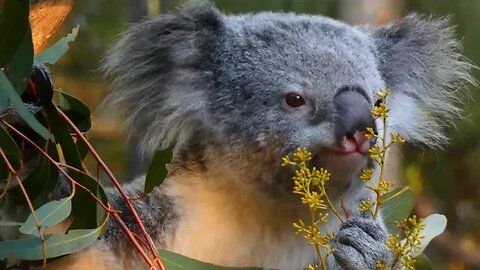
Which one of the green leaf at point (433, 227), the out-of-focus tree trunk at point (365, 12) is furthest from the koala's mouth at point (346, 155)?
the out-of-focus tree trunk at point (365, 12)

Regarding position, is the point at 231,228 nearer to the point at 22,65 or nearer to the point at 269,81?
the point at 269,81

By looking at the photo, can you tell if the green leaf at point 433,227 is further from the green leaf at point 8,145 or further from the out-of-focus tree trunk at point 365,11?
the out-of-focus tree trunk at point 365,11

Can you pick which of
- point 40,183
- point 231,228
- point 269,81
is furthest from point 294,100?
point 40,183

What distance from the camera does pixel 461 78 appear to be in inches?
85.1

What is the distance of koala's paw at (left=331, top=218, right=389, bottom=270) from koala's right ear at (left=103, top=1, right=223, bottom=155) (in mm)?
496

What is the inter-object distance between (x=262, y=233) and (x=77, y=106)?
52cm

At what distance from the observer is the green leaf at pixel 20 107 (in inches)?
50.2

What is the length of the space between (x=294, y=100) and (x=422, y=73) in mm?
519

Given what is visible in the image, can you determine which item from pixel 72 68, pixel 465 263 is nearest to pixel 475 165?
pixel 465 263

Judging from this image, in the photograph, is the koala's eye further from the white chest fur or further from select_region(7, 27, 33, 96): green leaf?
select_region(7, 27, 33, 96): green leaf

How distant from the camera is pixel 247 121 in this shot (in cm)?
178

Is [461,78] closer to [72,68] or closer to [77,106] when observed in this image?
[77,106]

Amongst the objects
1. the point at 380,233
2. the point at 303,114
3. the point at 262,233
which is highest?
the point at 303,114

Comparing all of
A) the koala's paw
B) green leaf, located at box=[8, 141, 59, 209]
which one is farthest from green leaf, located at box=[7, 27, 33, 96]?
the koala's paw
